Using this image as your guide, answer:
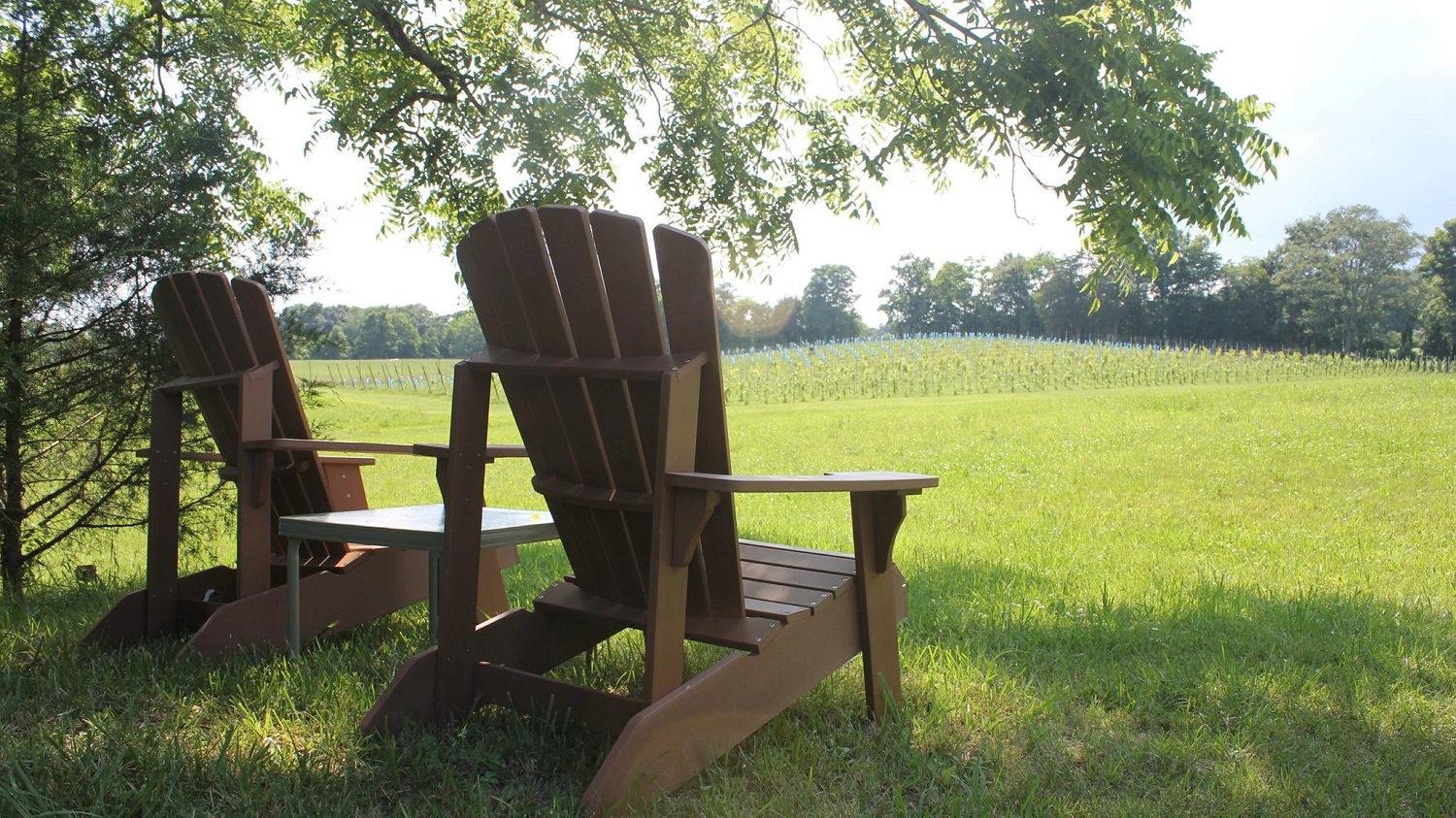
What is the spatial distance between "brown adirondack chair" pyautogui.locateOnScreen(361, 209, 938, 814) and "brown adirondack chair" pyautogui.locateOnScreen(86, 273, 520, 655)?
724 mm

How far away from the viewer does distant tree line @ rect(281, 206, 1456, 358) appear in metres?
57.8

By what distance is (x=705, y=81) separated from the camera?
8398 mm

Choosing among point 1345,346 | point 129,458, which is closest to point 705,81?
point 129,458

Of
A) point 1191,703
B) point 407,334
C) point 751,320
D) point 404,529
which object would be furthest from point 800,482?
point 751,320

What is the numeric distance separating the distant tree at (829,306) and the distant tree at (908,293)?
308 inches

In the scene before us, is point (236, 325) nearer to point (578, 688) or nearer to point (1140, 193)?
point (578, 688)

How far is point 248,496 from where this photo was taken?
3066 millimetres

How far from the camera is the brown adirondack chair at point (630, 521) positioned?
6.41ft

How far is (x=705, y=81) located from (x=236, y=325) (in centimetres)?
612

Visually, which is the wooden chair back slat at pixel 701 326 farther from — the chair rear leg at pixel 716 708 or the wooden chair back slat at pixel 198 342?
the wooden chair back slat at pixel 198 342

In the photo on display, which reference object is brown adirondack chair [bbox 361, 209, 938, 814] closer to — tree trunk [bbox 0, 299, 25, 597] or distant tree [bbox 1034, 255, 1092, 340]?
tree trunk [bbox 0, 299, 25, 597]

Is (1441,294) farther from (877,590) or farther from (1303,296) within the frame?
(877,590)

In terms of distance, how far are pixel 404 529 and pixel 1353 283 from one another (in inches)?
2899

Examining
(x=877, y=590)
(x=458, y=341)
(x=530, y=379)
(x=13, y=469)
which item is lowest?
(x=877, y=590)
